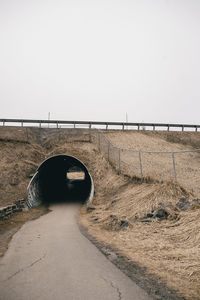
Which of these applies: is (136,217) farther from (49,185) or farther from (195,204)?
(49,185)

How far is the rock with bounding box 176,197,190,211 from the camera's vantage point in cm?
769

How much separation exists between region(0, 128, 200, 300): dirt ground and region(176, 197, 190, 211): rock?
0.57 ft

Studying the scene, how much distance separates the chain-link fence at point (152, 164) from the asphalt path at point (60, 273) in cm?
631

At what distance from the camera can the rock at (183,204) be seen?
25.2 feet

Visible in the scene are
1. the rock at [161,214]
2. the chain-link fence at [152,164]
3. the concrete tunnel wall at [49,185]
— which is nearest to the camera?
the rock at [161,214]

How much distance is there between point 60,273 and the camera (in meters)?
4.37

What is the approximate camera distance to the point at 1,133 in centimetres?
2122

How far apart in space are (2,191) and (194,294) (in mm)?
12393

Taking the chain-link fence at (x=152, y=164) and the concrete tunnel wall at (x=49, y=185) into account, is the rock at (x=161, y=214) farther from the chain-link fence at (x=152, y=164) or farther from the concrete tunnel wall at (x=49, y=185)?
the concrete tunnel wall at (x=49, y=185)

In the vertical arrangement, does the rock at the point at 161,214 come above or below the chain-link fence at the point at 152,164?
below

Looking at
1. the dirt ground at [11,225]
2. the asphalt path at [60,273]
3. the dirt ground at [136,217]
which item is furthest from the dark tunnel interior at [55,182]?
the asphalt path at [60,273]

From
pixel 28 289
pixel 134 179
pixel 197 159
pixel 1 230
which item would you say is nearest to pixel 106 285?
pixel 28 289

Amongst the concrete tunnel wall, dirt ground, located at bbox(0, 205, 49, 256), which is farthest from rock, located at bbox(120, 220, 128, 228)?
the concrete tunnel wall

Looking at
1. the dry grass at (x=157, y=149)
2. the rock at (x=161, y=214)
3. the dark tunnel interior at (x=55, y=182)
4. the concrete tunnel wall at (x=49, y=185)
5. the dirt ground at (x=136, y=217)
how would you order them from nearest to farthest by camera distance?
the dirt ground at (x=136, y=217) → the rock at (x=161, y=214) → the concrete tunnel wall at (x=49, y=185) → the dry grass at (x=157, y=149) → the dark tunnel interior at (x=55, y=182)
